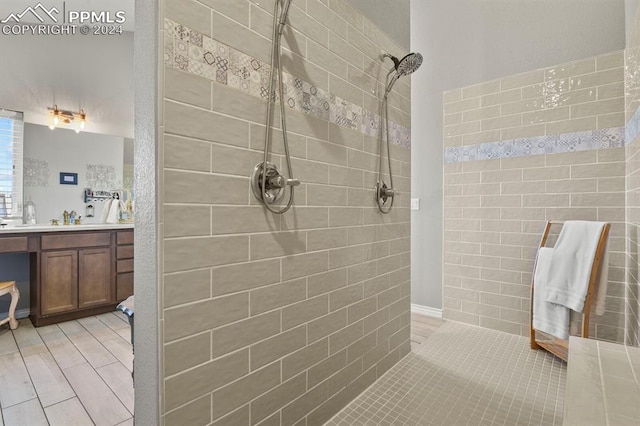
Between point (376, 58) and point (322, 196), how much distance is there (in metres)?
0.97

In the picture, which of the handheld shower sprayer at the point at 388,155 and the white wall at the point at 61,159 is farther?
the white wall at the point at 61,159

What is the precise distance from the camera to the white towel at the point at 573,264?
1.92 metres

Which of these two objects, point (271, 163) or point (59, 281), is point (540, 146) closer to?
point (271, 163)

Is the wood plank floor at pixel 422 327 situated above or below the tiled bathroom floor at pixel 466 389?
below

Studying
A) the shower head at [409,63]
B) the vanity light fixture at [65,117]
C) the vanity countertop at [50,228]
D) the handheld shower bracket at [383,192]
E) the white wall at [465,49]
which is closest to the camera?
the shower head at [409,63]

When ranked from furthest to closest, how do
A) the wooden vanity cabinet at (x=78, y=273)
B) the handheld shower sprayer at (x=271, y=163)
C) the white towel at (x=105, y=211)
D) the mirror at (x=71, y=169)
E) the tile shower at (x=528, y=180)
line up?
the white towel at (x=105, y=211), the mirror at (x=71, y=169), the wooden vanity cabinet at (x=78, y=273), the tile shower at (x=528, y=180), the handheld shower sprayer at (x=271, y=163)

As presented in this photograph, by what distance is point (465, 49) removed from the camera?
285cm

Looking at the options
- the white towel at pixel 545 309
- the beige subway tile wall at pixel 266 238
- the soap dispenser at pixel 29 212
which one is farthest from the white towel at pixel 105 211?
the white towel at pixel 545 309

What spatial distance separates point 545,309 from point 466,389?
2.80 ft

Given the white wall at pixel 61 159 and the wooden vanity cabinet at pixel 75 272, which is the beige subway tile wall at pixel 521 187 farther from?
the white wall at pixel 61 159

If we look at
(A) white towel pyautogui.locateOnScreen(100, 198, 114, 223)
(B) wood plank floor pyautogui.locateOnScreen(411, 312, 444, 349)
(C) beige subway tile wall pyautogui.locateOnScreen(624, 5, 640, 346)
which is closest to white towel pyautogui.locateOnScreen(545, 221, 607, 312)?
(C) beige subway tile wall pyautogui.locateOnScreen(624, 5, 640, 346)

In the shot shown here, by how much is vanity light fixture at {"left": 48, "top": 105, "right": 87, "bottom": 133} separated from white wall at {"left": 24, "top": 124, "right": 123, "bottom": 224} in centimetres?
7

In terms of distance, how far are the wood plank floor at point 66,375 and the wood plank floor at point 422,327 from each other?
6.37 feet

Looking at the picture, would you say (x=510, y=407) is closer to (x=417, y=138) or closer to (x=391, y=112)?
(x=391, y=112)
